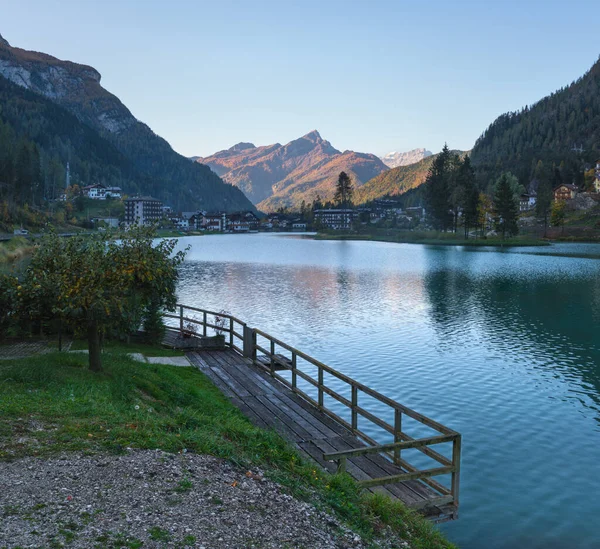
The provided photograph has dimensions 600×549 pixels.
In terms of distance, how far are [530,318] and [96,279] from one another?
37.8m

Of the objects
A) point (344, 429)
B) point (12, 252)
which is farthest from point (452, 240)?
point (344, 429)

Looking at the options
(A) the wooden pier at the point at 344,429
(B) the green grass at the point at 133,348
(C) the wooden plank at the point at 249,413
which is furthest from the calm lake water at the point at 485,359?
(B) the green grass at the point at 133,348

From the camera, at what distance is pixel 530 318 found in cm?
4503

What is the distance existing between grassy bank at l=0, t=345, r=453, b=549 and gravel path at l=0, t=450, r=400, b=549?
22.4 inches

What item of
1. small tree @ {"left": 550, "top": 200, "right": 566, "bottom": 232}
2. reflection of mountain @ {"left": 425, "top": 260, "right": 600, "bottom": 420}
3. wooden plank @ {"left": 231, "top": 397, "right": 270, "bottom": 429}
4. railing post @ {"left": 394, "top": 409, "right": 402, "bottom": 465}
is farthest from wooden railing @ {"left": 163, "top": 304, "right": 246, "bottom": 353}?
small tree @ {"left": 550, "top": 200, "right": 566, "bottom": 232}

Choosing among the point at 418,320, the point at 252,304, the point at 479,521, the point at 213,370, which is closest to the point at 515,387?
the point at 479,521

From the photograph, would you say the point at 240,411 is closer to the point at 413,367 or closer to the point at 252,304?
the point at 413,367

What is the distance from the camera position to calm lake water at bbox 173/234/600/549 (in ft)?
50.2

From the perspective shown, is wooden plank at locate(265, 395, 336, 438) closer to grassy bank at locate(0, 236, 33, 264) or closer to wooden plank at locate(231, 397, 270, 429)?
wooden plank at locate(231, 397, 270, 429)

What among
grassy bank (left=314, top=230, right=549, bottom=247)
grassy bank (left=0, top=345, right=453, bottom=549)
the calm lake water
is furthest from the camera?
grassy bank (left=314, top=230, right=549, bottom=247)

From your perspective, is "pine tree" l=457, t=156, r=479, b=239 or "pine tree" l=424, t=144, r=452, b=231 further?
"pine tree" l=424, t=144, r=452, b=231

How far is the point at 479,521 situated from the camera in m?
14.4

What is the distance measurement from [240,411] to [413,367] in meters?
14.6

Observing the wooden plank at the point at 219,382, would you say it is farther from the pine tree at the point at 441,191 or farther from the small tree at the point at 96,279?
the pine tree at the point at 441,191
